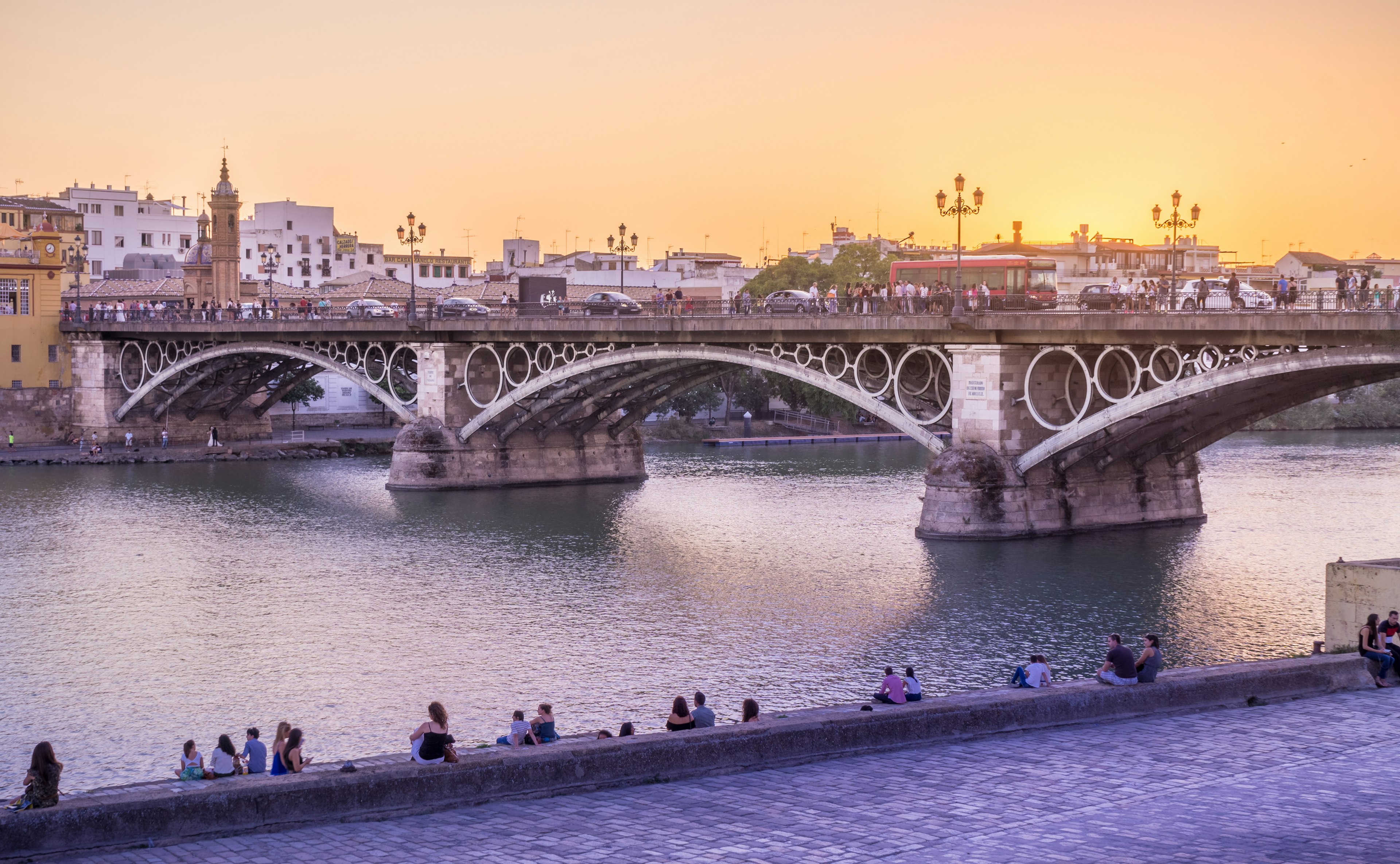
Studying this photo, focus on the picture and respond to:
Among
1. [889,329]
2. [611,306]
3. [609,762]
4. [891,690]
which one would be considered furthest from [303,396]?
[609,762]

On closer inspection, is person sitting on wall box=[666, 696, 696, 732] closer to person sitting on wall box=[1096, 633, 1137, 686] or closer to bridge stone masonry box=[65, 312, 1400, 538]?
person sitting on wall box=[1096, 633, 1137, 686]

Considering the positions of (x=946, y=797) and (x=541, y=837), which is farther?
(x=946, y=797)

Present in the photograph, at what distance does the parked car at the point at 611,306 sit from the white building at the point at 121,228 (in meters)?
82.7

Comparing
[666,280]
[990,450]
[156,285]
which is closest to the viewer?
[990,450]

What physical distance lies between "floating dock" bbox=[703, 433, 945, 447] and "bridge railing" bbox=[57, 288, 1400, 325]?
14.2 meters

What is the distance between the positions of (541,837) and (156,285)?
101 meters

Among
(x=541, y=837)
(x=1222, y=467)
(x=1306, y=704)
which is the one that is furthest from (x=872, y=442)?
(x=541, y=837)

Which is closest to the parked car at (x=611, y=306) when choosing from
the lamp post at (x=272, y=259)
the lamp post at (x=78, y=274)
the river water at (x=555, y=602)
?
the river water at (x=555, y=602)

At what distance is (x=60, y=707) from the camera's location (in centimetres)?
2572

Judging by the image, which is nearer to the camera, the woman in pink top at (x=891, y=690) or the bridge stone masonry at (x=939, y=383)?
the woman in pink top at (x=891, y=690)

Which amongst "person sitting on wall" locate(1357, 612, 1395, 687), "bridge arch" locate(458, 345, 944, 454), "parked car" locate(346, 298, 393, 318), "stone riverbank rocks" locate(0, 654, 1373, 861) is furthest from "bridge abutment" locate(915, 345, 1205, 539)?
"parked car" locate(346, 298, 393, 318)

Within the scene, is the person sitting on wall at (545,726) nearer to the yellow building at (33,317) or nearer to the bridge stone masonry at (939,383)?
the bridge stone masonry at (939,383)

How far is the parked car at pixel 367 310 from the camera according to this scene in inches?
2724

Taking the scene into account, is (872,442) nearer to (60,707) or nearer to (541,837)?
(60,707)
